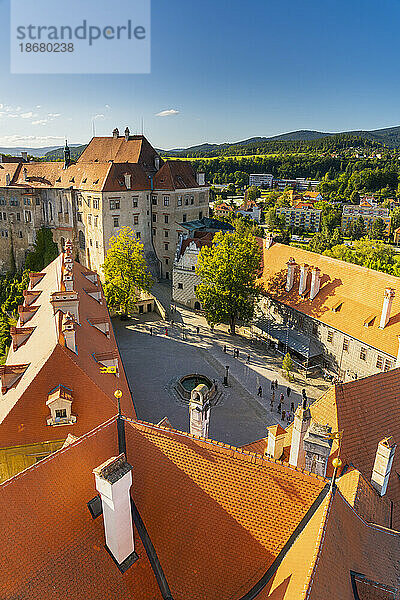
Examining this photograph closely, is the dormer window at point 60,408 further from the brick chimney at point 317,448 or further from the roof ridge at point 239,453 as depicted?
the brick chimney at point 317,448

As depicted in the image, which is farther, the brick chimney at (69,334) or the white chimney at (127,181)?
the white chimney at (127,181)

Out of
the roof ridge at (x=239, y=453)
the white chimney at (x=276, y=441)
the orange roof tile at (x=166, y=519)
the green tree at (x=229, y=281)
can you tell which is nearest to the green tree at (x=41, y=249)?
the green tree at (x=229, y=281)

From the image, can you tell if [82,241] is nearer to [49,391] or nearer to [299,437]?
[49,391]

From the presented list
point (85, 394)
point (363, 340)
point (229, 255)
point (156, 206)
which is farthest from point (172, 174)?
point (85, 394)

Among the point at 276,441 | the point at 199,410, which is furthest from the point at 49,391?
the point at 276,441

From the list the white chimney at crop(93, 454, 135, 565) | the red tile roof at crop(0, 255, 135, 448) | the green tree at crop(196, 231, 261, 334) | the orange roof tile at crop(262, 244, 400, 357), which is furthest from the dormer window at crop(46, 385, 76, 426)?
the green tree at crop(196, 231, 261, 334)

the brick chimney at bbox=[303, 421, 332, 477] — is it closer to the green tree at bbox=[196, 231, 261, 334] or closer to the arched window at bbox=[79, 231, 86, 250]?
the green tree at bbox=[196, 231, 261, 334]

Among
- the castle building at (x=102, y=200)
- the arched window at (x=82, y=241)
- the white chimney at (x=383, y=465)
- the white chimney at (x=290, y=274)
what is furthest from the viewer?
the arched window at (x=82, y=241)

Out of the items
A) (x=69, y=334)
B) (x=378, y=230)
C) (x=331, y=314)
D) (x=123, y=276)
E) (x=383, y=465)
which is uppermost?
(x=69, y=334)
